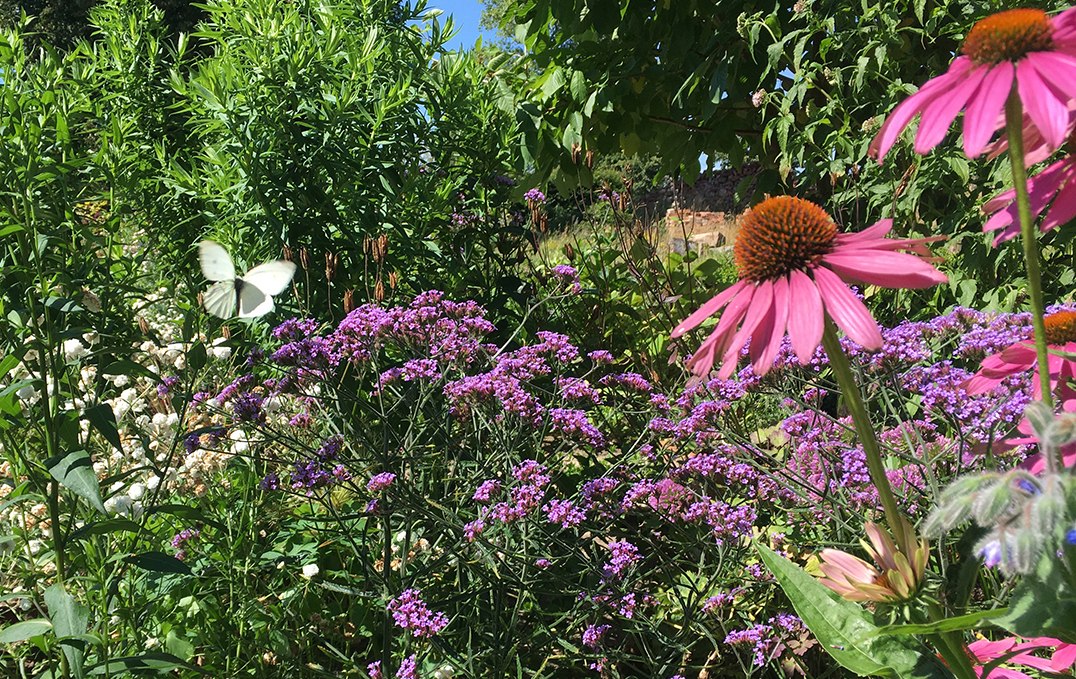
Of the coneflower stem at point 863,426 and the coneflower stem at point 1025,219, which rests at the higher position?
the coneflower stem at point 1025,219

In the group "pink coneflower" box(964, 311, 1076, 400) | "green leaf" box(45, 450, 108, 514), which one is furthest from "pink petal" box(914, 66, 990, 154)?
"green leaf" box(45, 450, 108, 514)

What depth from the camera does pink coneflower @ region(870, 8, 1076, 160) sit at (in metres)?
0.80

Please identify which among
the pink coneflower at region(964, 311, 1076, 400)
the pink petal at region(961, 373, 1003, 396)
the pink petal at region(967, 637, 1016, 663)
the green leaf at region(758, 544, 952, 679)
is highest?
the pink coneflower at region(964, 311, 1076, 400)

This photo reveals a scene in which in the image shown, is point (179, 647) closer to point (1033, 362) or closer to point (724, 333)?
point (724, 333)

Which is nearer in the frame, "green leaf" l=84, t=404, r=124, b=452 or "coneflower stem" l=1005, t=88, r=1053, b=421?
"coneflower stem" l=1005, t=88, r=1053, b=421

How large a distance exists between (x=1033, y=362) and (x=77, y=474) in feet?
5.36

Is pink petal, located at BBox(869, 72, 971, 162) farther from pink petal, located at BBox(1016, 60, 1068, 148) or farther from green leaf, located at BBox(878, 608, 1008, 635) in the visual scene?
green leaf, located at BBox(878, 608, 1008, 635)

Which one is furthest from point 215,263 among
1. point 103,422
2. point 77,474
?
point 77,474

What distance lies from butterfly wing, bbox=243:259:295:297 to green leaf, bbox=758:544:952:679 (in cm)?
172

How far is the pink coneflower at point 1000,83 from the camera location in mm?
801

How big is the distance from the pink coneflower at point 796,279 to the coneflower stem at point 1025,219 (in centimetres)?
10

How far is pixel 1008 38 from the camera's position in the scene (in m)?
0.88

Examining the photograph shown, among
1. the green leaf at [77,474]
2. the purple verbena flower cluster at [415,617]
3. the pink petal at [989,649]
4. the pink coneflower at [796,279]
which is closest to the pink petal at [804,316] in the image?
the pink coneflower at [796,279]

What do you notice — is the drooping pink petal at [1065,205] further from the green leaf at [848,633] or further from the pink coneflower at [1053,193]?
the green leaf at [848,633]
